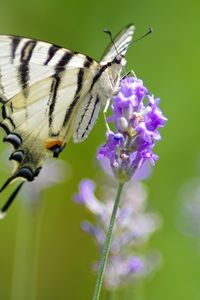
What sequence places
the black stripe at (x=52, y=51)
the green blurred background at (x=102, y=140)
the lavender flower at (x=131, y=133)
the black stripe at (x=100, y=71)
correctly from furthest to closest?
the green blurred background at (x=102, y=140)
the black stripe at (x=100, y=71)
the black stripe at (x=52, y=51)
the lavender flower at (x=131, y=133)

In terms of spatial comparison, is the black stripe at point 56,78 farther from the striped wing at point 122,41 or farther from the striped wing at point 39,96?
the striped wing at point 122,41

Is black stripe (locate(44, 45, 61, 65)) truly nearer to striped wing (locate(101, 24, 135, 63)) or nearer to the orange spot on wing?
striped wing (locate(101, 24, 135, 63))

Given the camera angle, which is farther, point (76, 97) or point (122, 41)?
point (76, 97)

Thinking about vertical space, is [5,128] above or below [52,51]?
below

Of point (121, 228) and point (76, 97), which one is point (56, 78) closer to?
point (76, 97)

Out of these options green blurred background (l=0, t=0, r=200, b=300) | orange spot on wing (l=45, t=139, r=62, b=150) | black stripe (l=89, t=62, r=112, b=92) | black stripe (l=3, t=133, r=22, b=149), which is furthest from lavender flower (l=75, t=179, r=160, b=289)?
green blurred background (l=0, t=0, r=200, b=300)

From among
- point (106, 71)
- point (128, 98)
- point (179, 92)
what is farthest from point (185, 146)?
point (128, 98)

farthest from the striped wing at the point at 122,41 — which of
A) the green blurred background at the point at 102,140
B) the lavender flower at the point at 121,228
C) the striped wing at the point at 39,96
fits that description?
the green blurred background at the point at 102,140

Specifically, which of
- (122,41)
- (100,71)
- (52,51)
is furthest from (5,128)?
(122,41)
